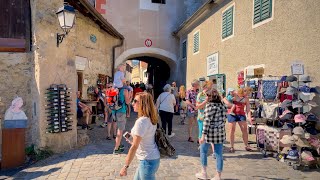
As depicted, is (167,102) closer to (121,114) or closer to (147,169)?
(121,114)

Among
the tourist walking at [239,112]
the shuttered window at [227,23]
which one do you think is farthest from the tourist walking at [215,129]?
the shuttered window at [227,23]

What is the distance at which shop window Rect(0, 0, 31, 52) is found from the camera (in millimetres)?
6793

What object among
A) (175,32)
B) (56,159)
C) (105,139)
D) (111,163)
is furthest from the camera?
(175,32)

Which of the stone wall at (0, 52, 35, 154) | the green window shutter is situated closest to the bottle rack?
the stone wall at (0, 52, 35, 154)

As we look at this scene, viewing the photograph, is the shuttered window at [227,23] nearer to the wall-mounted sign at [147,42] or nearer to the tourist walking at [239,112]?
the tourist walking at [239,112]

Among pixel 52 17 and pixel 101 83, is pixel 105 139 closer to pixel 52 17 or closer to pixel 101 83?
pixel 52 17

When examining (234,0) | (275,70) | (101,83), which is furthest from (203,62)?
(275,70)

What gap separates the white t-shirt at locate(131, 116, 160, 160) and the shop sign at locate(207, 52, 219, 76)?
807 cm

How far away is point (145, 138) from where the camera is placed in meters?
3.37

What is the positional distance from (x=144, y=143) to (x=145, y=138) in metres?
0.06

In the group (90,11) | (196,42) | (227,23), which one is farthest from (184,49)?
(90,11)

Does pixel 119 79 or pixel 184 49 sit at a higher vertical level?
pixel 184 49

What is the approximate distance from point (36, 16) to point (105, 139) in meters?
3.58

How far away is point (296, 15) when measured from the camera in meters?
6.57
